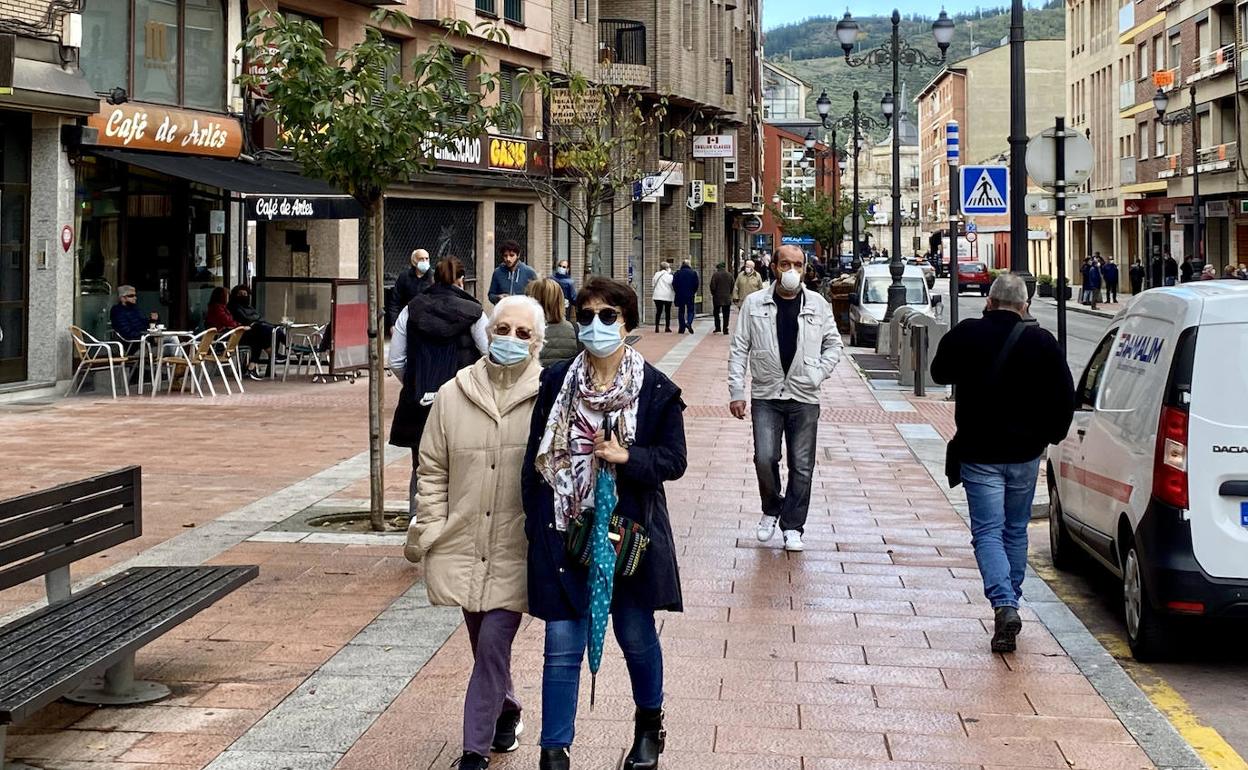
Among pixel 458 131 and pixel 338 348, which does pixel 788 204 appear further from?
pixel 458 131

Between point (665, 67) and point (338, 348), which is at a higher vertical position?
point (665, 67)

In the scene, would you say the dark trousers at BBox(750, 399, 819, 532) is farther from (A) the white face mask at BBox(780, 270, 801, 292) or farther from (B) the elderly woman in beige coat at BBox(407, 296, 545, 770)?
(B) the elderly woman in beige coat at BBox(407, 296, 545, 770)

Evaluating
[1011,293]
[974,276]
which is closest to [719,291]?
[1011,293]

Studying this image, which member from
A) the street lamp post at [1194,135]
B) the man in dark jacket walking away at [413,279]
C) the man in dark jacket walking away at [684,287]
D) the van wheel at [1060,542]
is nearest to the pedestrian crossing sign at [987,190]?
the man in dark jacket walking away at [413,279]

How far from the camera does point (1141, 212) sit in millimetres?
63250

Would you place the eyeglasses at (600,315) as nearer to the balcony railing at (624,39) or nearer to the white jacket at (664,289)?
the white jacket at (664,289)

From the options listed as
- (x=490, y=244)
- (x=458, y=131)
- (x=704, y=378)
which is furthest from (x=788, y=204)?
(x=458, y=131)

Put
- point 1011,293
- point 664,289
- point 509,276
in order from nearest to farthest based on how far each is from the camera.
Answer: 1. point 1011,293
2. point 509,276
3. point 664,289

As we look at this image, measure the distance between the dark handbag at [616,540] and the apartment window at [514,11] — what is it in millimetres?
30424

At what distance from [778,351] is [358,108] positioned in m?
2.90

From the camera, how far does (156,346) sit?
68.9 feet

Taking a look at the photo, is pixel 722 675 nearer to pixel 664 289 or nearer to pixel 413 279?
pixel 413 279

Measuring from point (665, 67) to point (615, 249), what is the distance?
502 cm

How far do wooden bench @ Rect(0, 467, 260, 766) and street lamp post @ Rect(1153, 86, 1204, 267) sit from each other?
42967 mm
